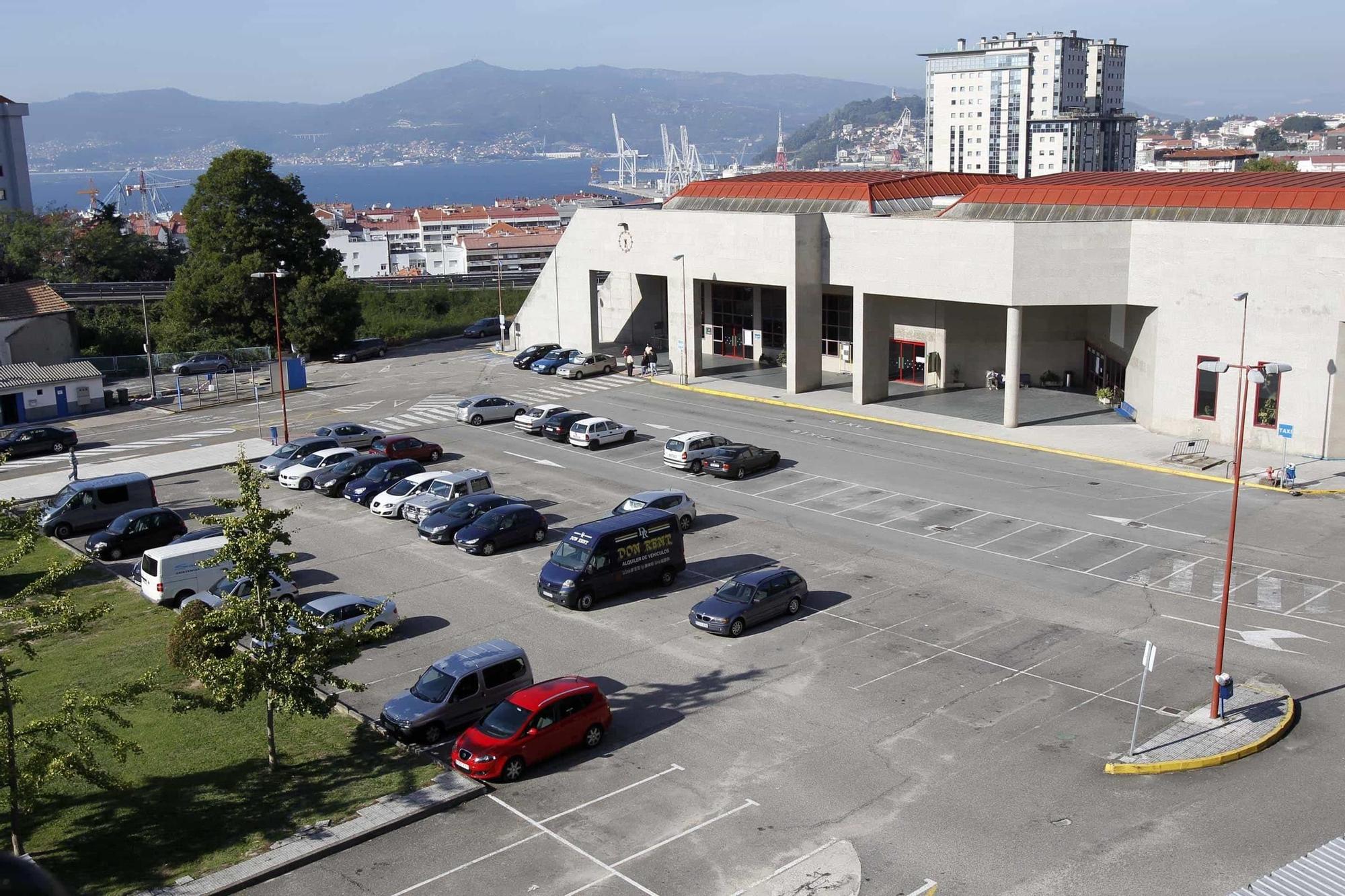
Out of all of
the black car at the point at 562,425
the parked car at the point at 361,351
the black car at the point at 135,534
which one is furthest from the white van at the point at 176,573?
the parked car at the point at 361,351

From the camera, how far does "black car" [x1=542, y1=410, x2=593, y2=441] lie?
158 feet

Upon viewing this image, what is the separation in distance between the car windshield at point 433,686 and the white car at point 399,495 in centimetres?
1519

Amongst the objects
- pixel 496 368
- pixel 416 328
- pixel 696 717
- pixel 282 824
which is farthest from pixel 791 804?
pixel 416 328

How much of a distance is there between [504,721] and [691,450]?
72.5 ft

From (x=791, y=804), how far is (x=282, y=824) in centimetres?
836

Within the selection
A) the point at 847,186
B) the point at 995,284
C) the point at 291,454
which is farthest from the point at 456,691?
the point at 847,186

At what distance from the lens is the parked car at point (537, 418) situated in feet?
162

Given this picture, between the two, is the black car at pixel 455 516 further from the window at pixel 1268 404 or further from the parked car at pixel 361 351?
the parked car at pixel 361 351

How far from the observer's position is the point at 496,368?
67812mm

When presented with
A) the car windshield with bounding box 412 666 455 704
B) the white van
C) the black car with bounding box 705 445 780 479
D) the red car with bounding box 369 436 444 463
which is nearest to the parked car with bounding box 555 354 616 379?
the red car with bounding box 369 436 444 463

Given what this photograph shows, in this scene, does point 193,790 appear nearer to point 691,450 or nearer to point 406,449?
point 691,450

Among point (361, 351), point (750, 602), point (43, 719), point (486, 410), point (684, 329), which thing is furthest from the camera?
point (361, 351)

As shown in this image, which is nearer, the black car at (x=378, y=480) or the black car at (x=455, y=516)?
the black car at (x=455, y=516)

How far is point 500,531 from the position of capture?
34.2 metres
